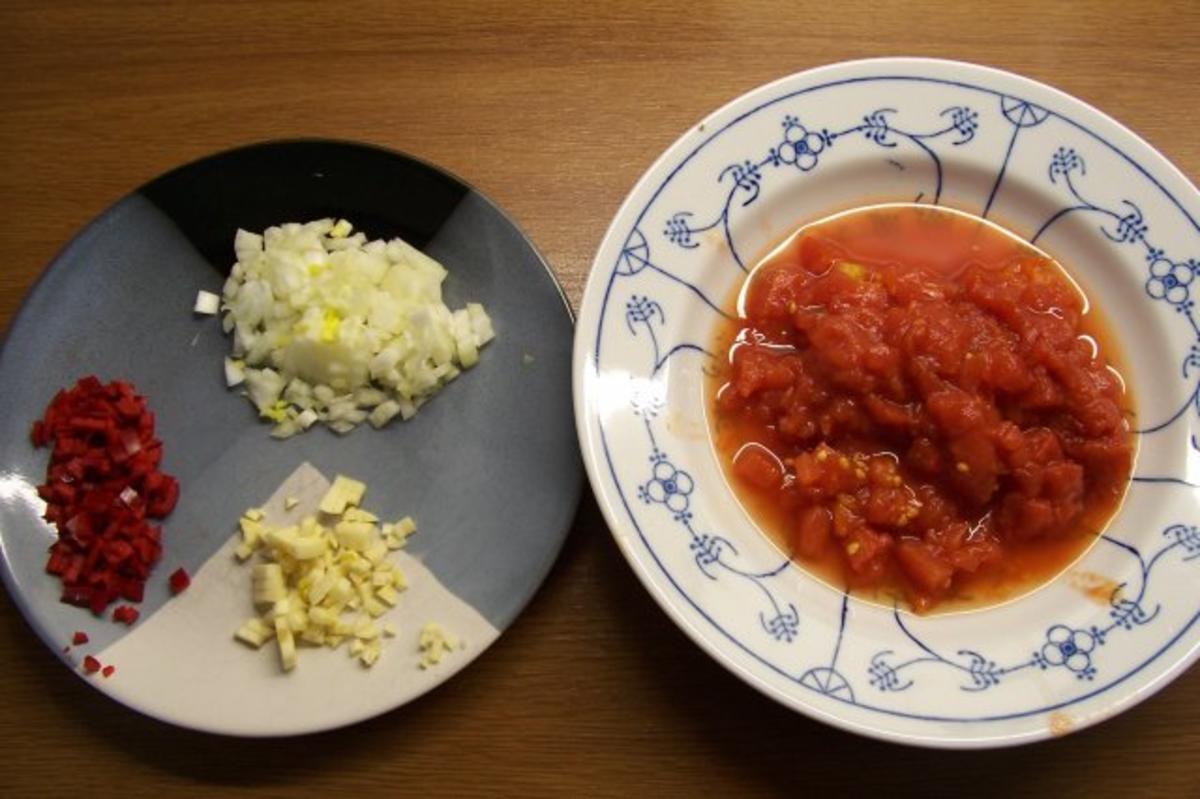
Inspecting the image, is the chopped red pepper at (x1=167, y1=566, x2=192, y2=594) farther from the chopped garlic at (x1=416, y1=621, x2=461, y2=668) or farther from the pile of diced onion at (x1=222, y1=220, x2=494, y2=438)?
the chopped garlic at (x1=416, y1=621, x2=461, y2=668)

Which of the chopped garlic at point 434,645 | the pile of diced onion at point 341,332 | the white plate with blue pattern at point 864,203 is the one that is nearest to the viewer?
the white plate with blue pattern at point 864,203

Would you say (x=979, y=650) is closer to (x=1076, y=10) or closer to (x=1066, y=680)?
(x=1066, y=680)

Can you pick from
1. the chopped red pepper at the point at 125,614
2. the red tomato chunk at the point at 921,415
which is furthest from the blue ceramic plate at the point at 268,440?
the red tomato chunk at the point at 921,415

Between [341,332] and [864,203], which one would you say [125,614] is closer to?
[341,332]

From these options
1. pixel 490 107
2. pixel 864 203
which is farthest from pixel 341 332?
pixel 864 203

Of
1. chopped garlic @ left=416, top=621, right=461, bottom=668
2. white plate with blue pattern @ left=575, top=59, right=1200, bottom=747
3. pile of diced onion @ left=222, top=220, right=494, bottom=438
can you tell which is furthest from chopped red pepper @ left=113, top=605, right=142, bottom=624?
white plate with blue pattern @ left=575, top=59, right=1200, bottom=747

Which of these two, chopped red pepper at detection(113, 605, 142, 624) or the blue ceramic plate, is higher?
the blue ceramic plate

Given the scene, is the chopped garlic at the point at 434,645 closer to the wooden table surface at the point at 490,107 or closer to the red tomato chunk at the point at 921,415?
the wooden table surface at the point at 490,107
